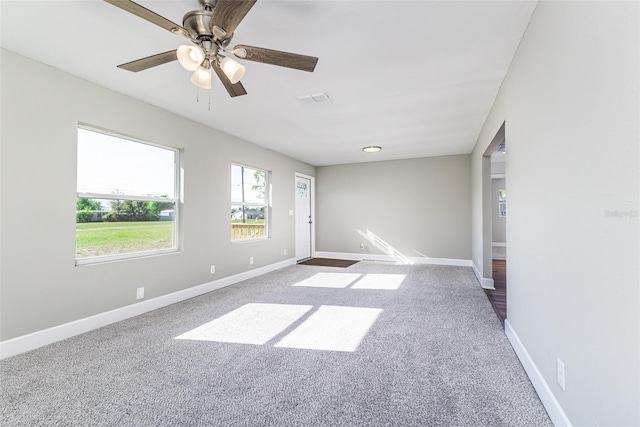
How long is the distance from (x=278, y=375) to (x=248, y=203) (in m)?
3.57

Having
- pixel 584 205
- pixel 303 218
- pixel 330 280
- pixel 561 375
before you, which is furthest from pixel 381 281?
pixel 584 205

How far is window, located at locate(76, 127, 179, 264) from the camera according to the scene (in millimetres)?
2922

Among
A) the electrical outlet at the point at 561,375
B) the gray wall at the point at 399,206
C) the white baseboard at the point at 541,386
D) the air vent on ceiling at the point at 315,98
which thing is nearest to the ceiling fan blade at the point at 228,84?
the air vent on ceiling at the point at 315,98

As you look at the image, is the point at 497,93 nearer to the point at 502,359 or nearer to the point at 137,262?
the point at 502,359

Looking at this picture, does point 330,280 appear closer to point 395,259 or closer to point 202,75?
point 395,259

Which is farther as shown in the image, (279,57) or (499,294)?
(499,294)

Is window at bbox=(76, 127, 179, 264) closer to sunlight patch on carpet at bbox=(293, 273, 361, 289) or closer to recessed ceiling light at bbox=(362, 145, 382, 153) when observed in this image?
sunlight patch on carpet at bbox=(293, 273, 361, 289)

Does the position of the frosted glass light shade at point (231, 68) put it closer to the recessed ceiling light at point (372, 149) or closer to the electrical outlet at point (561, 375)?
the electrical outlet at point (561, 375)

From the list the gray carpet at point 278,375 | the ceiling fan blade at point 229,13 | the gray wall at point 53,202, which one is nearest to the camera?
the ceiling fan blade at point 229,13

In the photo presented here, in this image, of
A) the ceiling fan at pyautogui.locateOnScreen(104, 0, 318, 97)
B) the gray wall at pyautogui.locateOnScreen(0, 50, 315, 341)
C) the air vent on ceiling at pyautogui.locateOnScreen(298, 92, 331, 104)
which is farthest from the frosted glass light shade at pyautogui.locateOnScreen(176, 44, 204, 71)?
the gray wall at pyautogui.locateOnScreen(0, 50, 315, 341)

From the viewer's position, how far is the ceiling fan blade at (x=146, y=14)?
1.40 m

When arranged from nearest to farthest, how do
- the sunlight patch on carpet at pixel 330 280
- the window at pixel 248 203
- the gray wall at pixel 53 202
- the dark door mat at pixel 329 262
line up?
the gray wall at pixel 53 202 < the sunlight patch on carpet at pixel 330 280 < the window at pixel 248 203 < the dark door mat at pixel 329 262

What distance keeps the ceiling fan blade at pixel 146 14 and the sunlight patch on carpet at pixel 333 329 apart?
Answer: 2380 mm

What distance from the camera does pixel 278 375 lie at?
201 cm
